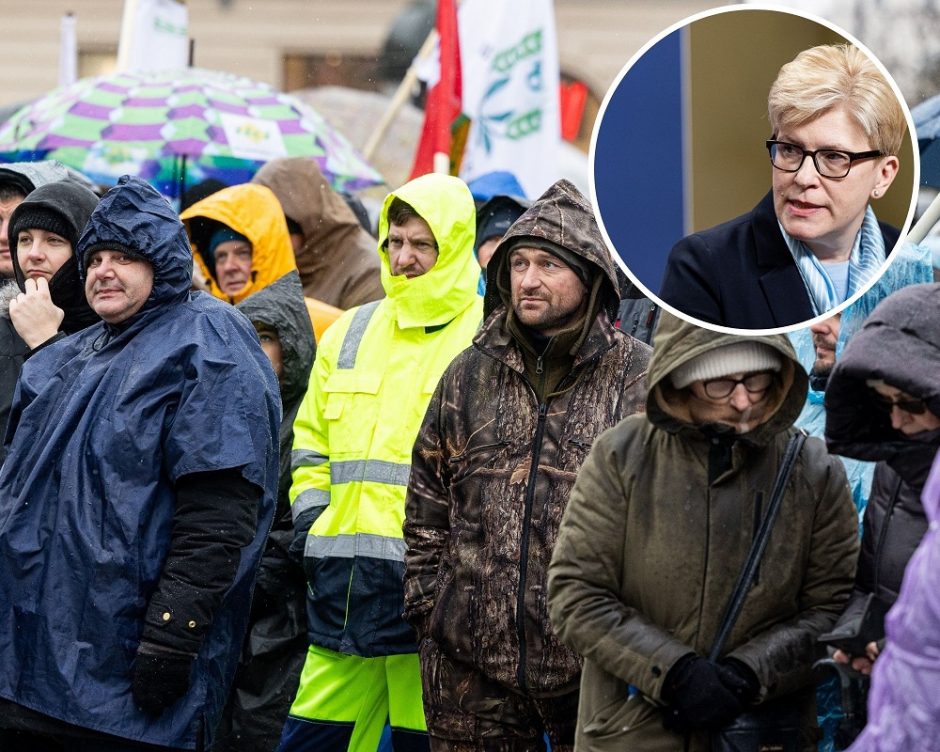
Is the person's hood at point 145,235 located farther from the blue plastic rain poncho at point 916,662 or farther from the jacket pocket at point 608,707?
the blue plastic rain poncho at point 916,662

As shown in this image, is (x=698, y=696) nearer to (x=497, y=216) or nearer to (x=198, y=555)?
(x=198, y=555)

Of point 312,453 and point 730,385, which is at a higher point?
point 730,385

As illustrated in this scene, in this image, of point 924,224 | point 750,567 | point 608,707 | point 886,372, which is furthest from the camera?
point 924,224

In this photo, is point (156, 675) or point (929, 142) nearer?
point (156, 675)

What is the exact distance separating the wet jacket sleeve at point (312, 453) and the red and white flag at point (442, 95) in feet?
12.2

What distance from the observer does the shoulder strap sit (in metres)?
4.31

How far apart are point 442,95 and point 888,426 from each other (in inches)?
256

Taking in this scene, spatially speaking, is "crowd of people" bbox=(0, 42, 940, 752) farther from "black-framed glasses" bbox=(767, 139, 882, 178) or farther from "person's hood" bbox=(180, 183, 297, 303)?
"person's hood" bbox=(180, 183, 297, 303)

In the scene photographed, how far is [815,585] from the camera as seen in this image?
438cm

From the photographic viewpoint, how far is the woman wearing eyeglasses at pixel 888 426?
3.86m

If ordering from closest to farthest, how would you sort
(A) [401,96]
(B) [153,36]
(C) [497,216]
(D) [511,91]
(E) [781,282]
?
1. (E) [781,282]
2. (C) [497,216]
3. (D) [511,91]
4. (A) [401,96]
5. (B) [153,36]

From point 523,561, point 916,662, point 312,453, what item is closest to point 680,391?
point 523,561

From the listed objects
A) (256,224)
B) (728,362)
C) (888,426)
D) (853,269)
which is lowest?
(888,426)

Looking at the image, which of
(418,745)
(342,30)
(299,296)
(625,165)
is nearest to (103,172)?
(299,296)
